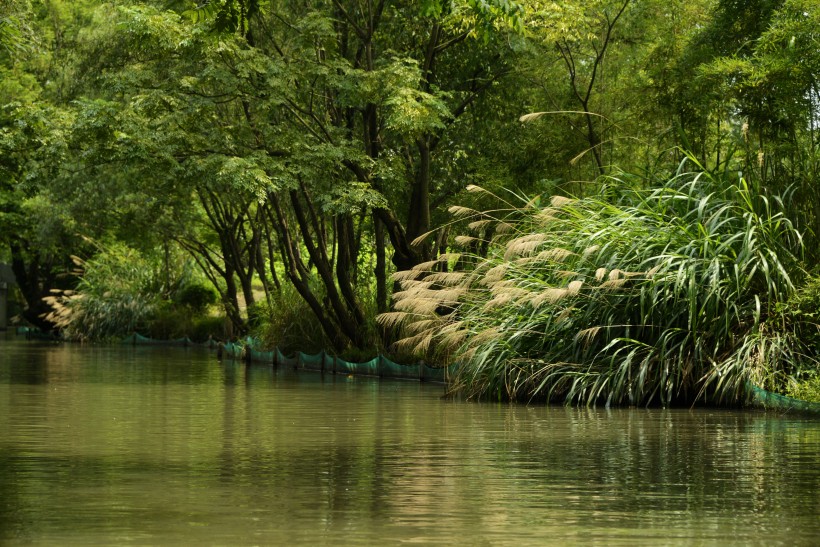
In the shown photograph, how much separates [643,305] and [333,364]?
13094 mm

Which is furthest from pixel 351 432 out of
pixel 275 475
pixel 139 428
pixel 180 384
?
pixel 180 384

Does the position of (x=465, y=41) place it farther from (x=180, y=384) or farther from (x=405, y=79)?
(x=180, y=384)

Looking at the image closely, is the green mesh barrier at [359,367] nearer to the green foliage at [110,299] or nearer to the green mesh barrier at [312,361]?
the green mesh barrier at [312,361]

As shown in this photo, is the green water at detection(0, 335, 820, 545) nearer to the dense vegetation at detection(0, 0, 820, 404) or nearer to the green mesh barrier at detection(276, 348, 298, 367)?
the dense vegetation at detection(0, 0, 820, 404)

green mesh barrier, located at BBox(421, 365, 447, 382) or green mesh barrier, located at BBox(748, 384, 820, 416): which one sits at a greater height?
green mesh barrier, located at BBox(421, 365, 447, 382)

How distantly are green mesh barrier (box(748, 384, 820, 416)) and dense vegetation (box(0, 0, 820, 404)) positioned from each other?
207 millimetres

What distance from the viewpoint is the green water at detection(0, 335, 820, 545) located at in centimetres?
802

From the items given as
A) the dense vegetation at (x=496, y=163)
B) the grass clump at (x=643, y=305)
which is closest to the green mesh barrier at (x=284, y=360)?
the dense vegetation at (x=496, y=163)

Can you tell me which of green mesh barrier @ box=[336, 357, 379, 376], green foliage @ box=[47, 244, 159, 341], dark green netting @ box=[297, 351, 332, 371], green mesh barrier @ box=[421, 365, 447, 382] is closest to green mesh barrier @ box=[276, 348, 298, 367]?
dark green netting @ box=[297, 351, 332, 371]

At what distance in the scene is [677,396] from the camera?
1816cm

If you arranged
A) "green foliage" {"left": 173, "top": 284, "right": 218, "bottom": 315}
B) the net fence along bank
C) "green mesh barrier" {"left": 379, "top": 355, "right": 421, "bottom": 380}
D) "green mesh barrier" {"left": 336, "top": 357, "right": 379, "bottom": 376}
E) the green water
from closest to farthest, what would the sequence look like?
the green water
the net fence along bank
"green mesh barrier" {"left": 379, "top": 355, "right": 421, "bottom": 380}
"green mesh barrier" {"left": 336, "top": 357, "right": 379, "bottom": 376}
"green foliage" {"left": 173, "top": 284, "right": 218, "bottom": 315}

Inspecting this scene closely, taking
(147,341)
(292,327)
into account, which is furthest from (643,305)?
(147,341)

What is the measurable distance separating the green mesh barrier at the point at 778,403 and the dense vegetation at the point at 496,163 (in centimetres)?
21

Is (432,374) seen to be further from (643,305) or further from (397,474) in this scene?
(397,474)
